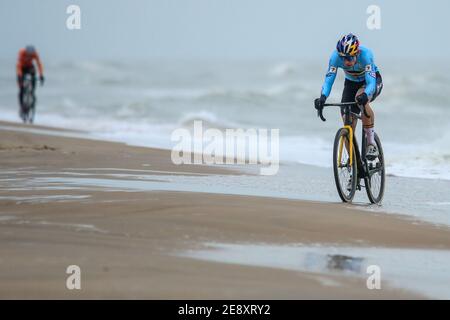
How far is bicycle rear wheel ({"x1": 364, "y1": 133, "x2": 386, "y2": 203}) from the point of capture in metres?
9.41

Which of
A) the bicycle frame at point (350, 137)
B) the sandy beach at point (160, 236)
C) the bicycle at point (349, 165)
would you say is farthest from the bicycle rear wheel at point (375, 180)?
the sandy beach at point (160, 236)

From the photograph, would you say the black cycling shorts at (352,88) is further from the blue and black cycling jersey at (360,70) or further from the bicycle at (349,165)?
the bicycle at (349,165)

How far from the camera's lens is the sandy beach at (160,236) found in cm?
523

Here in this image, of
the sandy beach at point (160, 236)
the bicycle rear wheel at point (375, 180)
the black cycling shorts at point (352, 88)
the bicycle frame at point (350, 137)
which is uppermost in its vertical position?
the black cycling shorts at point (352, 88)

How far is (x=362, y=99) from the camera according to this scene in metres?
9.06

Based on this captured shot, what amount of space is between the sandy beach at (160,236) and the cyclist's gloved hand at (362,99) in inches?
44.7

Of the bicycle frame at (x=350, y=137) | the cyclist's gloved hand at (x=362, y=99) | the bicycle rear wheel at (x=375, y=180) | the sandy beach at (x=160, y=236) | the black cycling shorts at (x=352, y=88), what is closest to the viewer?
the sandy beach at (x=160, y=236)

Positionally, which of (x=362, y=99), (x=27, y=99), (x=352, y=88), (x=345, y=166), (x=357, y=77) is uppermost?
(x=27, y=99)

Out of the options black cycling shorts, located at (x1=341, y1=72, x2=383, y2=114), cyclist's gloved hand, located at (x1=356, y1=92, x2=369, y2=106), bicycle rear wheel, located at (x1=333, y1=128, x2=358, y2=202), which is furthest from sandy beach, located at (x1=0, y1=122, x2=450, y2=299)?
black cycling shorts, located at (x1=341, y1=72, x2=383, y2=114)

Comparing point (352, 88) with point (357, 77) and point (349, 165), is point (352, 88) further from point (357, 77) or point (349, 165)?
point (349, 165)

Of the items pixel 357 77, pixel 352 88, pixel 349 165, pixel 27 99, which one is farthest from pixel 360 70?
pixel 27 99

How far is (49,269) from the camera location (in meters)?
5.49

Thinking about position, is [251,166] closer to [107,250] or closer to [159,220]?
[159,220]

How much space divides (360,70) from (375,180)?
3.91 feet
